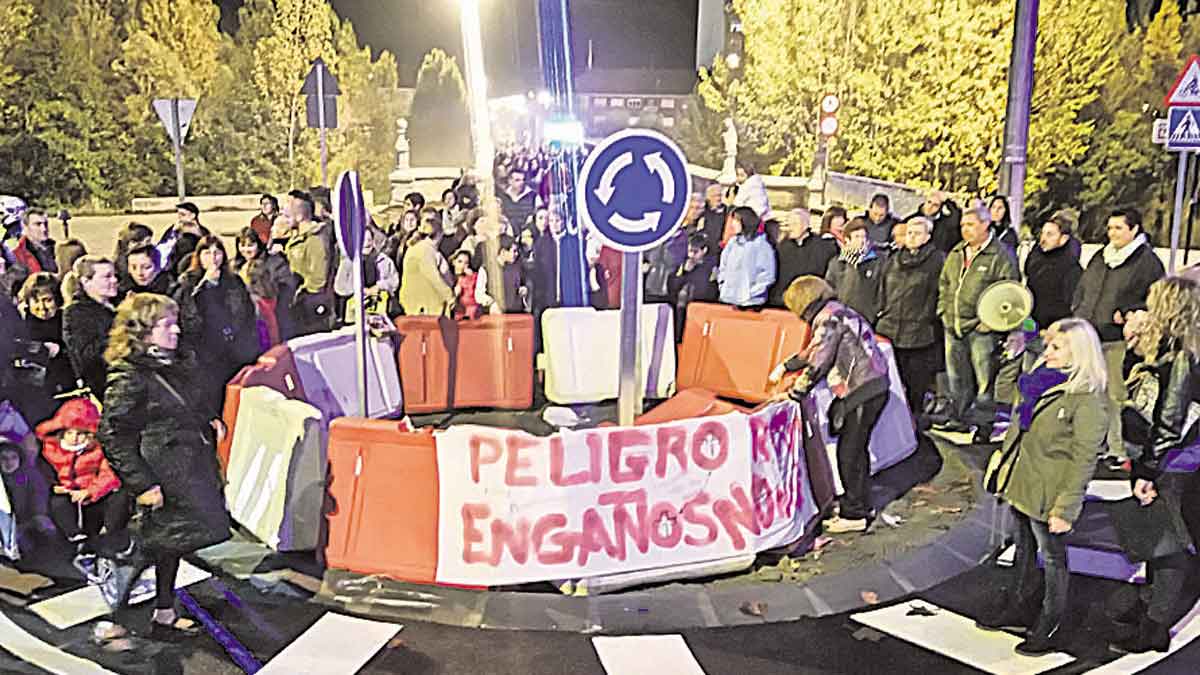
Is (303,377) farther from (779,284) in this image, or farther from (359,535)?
(779,284)

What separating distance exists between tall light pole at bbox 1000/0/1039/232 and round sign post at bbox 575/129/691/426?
22.8ft

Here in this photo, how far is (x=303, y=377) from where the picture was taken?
7.88 meters

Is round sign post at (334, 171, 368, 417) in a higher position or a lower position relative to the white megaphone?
higher

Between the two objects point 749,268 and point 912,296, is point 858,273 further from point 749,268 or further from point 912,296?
point 749,268

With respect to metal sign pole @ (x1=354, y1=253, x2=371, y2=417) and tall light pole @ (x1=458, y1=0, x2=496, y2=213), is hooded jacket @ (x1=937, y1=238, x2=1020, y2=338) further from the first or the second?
tall light pole @ (x1=458, y1=0, x2=496, y2=213)

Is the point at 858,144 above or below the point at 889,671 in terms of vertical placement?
above

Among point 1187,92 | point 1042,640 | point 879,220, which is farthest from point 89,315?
point 1187,92

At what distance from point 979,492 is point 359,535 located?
4.47 meters

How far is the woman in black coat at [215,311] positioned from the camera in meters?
7.47

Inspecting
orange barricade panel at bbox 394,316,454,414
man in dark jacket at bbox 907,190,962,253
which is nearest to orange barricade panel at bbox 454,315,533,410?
orange barricade panel at bbox 394,316,454,414

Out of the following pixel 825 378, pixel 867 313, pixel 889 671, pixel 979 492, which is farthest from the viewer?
pixel 867 313

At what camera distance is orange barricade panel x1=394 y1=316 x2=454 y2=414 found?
9156 mm

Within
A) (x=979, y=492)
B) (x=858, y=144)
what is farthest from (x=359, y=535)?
(x=858, y=144)

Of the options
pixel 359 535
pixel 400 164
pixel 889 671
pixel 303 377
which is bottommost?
pixel 889 671
